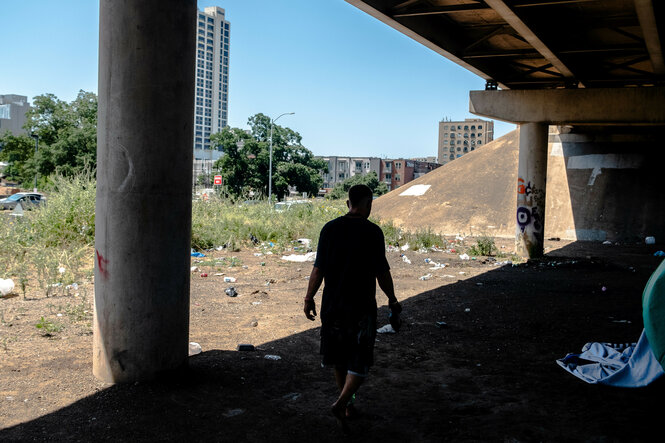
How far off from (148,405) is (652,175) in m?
25.2

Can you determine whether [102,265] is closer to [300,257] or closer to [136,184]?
[136,184]

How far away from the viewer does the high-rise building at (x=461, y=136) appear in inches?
6983

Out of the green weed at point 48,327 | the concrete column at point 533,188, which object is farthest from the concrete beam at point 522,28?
the green weed at point 48,327

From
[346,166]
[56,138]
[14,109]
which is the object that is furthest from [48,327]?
[14,109]

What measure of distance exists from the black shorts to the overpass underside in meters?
7.95

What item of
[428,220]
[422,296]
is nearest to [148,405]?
[422,296]

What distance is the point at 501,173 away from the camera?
1140 inches

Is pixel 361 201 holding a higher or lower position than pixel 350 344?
higher

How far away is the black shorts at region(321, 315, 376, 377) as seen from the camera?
3.96 metres

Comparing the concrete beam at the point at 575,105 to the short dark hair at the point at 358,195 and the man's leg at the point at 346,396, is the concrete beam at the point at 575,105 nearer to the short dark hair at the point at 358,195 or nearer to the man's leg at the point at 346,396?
the short dark hair at the point at 358,195

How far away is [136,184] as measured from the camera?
4.65 m

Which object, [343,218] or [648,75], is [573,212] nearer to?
[648,75]

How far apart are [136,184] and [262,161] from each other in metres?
45.3

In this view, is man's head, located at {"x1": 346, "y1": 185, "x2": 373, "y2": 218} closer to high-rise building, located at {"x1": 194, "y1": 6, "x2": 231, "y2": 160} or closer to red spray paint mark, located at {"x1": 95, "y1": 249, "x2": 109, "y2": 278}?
red spray paint mark, located at {"x1": 95, "y1": 249, "x2": 109, "y2": 278}
